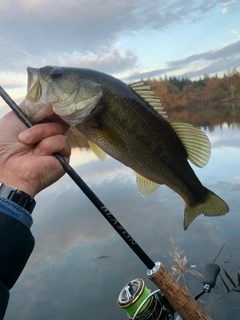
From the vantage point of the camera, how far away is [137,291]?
2.28 m

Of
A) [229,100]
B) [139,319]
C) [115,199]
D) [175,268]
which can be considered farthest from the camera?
[229,100]

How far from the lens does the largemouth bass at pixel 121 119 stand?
207cm

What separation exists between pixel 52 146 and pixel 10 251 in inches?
27.4

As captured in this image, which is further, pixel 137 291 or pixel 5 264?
pixel 137 291

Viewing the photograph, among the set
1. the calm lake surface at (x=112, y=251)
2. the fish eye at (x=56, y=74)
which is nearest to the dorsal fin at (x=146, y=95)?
the fish eye at (x=56, y=74)

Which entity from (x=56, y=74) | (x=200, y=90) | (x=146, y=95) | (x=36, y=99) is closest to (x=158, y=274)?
(x=146, y=95)

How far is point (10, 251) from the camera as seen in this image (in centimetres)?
174

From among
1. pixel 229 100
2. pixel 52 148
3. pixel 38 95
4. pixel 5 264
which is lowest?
pixel 229 100

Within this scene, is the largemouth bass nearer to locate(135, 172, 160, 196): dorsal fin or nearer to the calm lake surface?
locate(135, 172, 160, 196): dorsal fin

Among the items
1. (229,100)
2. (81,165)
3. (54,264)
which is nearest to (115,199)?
(54,264)

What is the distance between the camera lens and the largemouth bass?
2074 millimetres

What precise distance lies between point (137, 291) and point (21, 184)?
117 centimetres

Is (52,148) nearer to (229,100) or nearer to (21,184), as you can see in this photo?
(21,184)

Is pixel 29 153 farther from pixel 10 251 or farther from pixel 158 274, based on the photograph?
pixel 158 274
